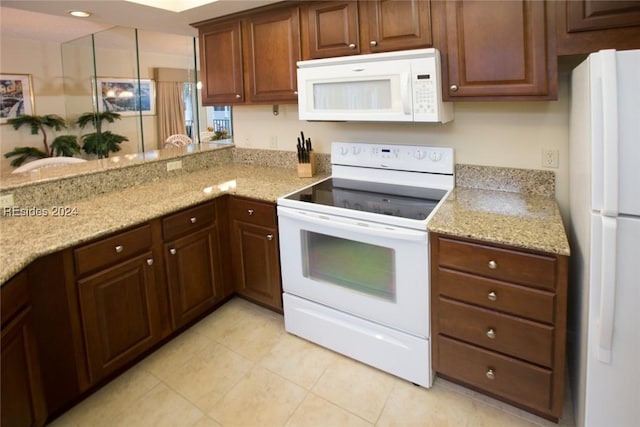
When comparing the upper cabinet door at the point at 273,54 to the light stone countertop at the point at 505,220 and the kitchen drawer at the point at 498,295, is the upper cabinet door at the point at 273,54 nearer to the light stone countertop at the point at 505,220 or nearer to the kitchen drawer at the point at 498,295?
the light stone countertop at the point at 505,220

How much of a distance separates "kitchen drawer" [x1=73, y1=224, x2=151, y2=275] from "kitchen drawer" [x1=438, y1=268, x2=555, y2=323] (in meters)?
1.48

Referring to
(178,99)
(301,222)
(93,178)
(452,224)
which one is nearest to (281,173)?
(301,222)

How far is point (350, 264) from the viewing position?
Result: 2135 millimetres

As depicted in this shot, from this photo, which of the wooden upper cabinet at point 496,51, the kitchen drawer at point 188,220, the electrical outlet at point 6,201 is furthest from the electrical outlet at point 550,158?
the electrical outlet at point 6,201

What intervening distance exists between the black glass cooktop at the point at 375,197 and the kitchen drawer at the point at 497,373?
0.64 meters

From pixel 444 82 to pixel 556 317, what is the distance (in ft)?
3.88

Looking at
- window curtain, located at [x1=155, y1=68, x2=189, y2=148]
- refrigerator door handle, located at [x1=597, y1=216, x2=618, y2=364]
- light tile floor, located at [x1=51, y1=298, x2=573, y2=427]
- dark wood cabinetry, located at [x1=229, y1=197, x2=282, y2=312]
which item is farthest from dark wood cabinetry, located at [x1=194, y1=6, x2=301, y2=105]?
window curtain, located at [x1=155, y1=68, x2=189, y2=148]

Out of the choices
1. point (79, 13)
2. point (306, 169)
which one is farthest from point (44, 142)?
point (306, 169)

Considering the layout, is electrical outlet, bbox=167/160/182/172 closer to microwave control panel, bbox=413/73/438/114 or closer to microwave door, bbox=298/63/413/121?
microwave door, bbox=298/63/413/121

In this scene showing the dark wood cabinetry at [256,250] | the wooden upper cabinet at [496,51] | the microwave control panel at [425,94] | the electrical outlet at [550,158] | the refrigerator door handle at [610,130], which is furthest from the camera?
the dark wood cabinetry at [256,250]

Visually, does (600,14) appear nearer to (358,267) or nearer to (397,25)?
(397,25)

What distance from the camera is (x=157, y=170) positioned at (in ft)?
9.32

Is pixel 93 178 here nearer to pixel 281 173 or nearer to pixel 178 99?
pixel 281 173

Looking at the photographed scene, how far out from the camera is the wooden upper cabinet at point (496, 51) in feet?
5.82
